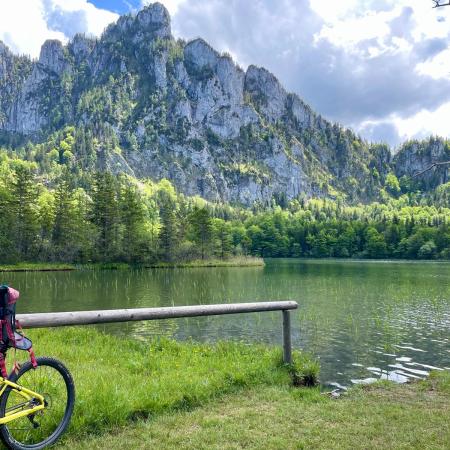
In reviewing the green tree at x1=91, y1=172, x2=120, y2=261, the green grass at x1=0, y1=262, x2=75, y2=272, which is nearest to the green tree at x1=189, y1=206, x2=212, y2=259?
the green tree at x1=91, y1=172, x2=120, y2=261

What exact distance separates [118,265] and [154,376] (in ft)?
243

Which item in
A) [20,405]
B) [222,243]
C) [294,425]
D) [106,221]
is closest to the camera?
[20,405]

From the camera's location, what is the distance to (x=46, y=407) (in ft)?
20.0

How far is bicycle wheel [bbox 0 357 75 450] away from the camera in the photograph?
5500mm

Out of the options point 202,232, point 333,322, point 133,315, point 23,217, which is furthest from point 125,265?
point 133,315

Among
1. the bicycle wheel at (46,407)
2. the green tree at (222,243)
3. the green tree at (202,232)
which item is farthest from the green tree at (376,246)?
the bicycle wheel at (46,407)

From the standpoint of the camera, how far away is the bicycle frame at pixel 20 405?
5.36 meters

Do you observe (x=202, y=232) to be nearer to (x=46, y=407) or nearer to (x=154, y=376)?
(x=154, y=376)

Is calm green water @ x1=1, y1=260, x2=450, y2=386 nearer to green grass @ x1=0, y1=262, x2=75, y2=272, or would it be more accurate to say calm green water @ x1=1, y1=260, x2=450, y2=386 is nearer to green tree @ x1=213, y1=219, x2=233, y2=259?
green grass @ x1=0, y1=262, x2=75, y2=272

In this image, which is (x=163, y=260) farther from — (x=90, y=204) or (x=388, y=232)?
(x=388, y=232)

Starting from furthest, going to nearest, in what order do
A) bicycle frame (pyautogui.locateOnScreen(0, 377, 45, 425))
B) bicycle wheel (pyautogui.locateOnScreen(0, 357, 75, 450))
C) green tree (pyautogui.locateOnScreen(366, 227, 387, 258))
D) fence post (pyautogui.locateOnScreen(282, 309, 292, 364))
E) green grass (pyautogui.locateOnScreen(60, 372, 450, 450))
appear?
green tree (pyautogui.locateOnScreen(366, 227, 387, 258)) < fence post (pyautogui.locateOnScreen(282, 309, 292, 364)) < green grass (pyautogui.locateOnScreen(60, 372, 450, 450)) < bicycle wheel (pyautogui.locateOnScreen(0, 357, 75, 450)) < bicycle frame (pyautogui.locateOnScreen(0, 377, 45, 425))

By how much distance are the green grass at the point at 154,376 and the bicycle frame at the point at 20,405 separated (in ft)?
2.53

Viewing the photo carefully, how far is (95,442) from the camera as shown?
5953 mm

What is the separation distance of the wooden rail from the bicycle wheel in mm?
768
